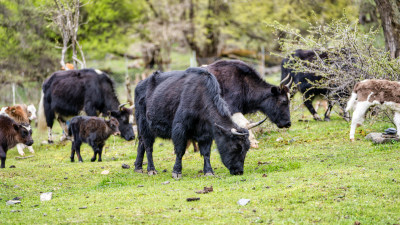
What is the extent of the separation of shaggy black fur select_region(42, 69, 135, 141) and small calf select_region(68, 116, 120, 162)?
1.54 metres

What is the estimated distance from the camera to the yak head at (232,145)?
7770mm

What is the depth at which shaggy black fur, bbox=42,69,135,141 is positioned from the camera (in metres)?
13.7

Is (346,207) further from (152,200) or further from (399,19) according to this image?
(399,19)

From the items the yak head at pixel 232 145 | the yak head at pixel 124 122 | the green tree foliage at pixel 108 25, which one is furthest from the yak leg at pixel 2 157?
the green tree foliage at pixel 108 25

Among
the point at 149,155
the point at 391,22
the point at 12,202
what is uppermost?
the point at 391,22

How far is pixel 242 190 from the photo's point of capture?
6742 millimetres

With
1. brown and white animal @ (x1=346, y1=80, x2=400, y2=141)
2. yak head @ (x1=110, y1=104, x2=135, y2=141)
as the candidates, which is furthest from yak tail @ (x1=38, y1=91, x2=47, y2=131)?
brown and white animal @ (x1=346, y1=80, x2=400, y2=141)

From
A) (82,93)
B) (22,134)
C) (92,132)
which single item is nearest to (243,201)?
(92,132)

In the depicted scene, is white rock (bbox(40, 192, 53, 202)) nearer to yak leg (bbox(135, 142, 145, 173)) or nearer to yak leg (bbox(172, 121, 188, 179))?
yak leg (bbox(172, 121, 188, 179))

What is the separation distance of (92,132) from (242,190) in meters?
5.68

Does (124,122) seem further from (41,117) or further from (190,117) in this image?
(190,117)

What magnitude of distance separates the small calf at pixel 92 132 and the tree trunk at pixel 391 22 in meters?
6.75

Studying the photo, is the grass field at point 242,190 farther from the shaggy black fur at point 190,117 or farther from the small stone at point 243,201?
the shaggy black fur at point 190,117

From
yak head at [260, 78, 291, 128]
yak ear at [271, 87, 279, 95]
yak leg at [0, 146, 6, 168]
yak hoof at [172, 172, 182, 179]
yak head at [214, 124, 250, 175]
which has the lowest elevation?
yak leg at [0, 146, 6, 168]
